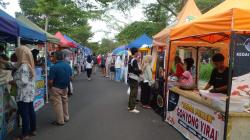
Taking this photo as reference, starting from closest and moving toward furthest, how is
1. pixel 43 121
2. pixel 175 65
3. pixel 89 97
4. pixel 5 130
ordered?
pixel 5 130
pixel 43 121
pixel 175 65
pixel 89 97

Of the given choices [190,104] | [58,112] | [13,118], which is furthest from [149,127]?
[13,118]

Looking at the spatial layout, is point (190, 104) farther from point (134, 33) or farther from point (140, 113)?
point (134, 33)

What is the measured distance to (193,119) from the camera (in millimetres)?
7230

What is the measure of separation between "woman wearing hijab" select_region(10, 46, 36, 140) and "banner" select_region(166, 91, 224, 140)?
3.37m

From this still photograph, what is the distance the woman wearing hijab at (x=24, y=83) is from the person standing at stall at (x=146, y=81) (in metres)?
4.82

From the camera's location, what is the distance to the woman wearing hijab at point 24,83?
22.7ft

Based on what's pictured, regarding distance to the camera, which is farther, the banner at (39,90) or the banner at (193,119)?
the banner at (39,90)

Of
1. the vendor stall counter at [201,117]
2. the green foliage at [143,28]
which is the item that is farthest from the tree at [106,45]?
the vendor stall counter at [201,117]

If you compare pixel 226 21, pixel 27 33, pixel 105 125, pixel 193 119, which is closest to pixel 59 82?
pixel 27 33

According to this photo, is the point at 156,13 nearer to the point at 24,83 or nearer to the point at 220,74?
the point at 220,74

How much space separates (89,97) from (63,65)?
5.81 metres

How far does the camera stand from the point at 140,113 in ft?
34.2

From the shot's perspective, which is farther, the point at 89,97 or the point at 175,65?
the point at 89,97

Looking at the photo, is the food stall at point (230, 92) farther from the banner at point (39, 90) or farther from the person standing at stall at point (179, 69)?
the banner at point (39, 90)
